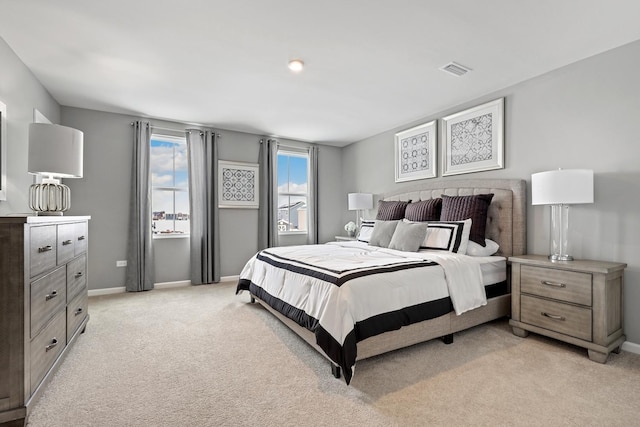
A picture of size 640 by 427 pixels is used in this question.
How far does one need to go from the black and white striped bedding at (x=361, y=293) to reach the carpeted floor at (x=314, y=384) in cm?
28

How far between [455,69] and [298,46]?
157cm

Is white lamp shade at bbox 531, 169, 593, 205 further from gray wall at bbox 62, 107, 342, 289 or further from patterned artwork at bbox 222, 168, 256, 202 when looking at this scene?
gray wall at bbox 62, 107, 342, 289

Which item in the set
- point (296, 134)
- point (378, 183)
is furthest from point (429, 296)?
point (296, 134)

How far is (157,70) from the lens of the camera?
3027mm

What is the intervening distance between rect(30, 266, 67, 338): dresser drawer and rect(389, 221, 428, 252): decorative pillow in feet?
9.75

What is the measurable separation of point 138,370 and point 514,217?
3.71 meters

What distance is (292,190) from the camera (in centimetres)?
591

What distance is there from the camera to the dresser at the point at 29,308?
152 centimetres

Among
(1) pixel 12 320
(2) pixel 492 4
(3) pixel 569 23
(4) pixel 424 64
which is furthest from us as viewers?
(4) pixel 424 64

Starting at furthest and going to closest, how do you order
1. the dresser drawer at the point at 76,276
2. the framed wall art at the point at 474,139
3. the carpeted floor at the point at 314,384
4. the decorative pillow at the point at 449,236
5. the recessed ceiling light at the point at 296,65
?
the framed wall art at the point at 474,139, the decorative pillow at the point at 449,236, the recessed ceiling light at the point at 296,65, the dresser drawer at the point at 76,276, the carpeted floor at the point at 314,384

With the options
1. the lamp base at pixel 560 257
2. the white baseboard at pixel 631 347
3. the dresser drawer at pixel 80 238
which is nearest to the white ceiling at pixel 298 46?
the dresser drawer at pixel 80 238

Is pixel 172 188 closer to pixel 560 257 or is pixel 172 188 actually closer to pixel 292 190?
pixel 292 190

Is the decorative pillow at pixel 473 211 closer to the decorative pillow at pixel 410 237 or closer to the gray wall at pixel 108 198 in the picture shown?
the decorative pillow at pixel 410 237

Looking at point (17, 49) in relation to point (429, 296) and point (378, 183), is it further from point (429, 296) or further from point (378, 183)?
point (378, 183)
